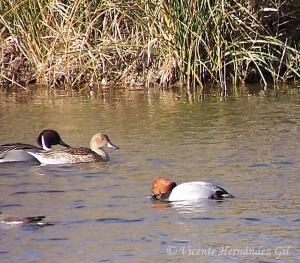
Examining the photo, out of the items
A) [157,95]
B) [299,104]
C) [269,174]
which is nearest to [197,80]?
[157,95]

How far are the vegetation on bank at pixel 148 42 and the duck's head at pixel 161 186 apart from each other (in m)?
7.18

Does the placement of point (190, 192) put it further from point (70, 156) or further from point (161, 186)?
point (70, 156)

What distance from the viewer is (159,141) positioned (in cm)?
1138

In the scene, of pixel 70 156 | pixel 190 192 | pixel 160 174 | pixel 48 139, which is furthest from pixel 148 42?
pixel 190 192

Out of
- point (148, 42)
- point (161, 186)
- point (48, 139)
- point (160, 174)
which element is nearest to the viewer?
point (161, 186)

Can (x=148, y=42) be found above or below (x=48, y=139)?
above

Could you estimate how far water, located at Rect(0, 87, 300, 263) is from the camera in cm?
707

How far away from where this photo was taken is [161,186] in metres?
8.59

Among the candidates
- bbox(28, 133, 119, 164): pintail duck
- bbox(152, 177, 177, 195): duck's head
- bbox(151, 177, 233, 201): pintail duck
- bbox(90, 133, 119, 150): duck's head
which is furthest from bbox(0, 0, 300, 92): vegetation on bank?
bbox(151, 177, 233, 201): pintail duck

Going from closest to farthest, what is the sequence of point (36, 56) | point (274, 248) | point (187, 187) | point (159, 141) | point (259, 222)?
1. point (274, 248)
2. point (259, 222)
3. point (187, 187)
4. point (159, 141)
5. point (36, 56)

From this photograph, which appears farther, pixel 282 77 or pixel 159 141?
pixel 282 77

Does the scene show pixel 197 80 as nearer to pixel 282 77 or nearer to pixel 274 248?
pixel 282 77

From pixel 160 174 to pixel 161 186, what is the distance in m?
1.06

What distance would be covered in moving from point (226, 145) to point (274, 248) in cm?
406
